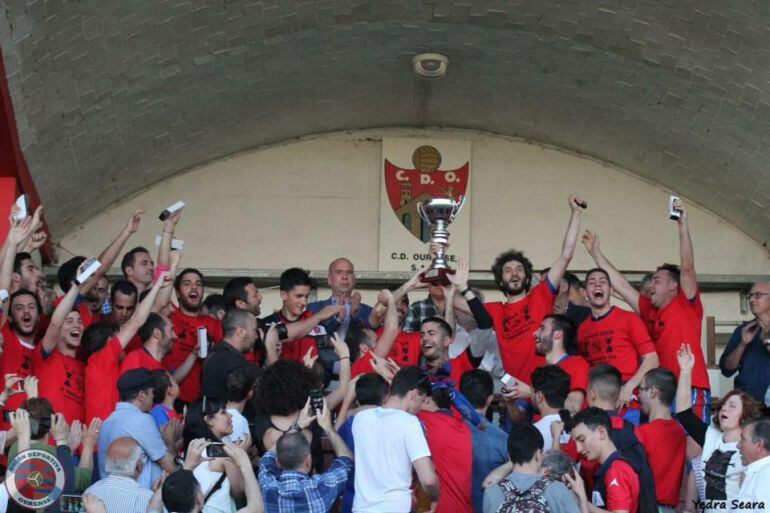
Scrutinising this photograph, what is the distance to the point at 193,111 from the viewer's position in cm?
1260

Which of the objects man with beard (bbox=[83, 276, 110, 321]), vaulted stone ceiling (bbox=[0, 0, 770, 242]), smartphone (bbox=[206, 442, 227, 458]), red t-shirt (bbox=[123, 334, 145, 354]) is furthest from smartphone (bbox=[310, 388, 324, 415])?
vaulted stone ceiling (bbox=[0, 0, 770, 242])

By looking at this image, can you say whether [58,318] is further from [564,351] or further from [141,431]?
[564,351]

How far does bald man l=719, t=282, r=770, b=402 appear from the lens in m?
9.62

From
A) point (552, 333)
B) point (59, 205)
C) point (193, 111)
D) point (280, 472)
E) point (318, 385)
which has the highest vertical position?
point (193, 111)

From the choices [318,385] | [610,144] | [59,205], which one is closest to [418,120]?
[610,144]

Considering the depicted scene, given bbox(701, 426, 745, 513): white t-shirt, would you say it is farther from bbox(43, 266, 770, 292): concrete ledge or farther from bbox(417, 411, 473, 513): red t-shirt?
bbox(43, 266, 770, 292): concrete ledge

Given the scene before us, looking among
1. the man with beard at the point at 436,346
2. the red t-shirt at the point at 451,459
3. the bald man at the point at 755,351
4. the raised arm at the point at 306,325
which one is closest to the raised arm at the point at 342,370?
the red t-shirt at the point at 451,459

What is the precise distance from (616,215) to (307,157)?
3307 millimetres

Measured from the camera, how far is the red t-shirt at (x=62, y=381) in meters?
8.76

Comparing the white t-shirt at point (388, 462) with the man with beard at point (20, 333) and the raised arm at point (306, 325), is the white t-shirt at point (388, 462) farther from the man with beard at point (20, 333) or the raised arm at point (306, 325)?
the man with beard at point (20, 333)

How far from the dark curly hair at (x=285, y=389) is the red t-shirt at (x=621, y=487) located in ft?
5.65

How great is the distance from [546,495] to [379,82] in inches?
267

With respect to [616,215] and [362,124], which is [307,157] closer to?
[362,124]

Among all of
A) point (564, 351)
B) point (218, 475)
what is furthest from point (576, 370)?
point (218, 475)
